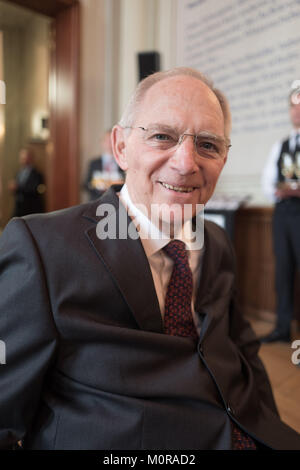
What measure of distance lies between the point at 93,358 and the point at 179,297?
24cm

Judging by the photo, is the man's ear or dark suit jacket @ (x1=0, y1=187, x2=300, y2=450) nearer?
dark suit jacket @ (x1=0, y1=187, x2=300, y2=450)

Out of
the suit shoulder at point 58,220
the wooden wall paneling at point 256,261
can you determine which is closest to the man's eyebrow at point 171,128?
the suit shoulder at point 58,220

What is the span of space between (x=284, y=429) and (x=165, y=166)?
0.67 meters

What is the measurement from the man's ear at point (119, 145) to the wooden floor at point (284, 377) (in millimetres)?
1043

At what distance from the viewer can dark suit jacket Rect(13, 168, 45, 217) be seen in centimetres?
522

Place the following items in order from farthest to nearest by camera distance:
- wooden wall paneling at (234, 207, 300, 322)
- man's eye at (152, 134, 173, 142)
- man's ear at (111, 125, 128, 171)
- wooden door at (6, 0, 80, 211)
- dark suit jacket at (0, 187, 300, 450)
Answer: wooden door at (6, 0, 80, 211) → wooden wall paneling at (234, 207, 300, 322) → man's ear at (111, 125, 128, 171) → man's eye at (152, 134, 173, 142) → dark suit jacket at (0, 187, 300, 450)

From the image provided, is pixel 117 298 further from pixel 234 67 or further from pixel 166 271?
pixel 234 67

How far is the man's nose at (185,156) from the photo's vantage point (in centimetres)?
74

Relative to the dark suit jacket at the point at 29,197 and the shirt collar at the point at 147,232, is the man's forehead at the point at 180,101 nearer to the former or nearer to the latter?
the shirt collar at the point at 147,232

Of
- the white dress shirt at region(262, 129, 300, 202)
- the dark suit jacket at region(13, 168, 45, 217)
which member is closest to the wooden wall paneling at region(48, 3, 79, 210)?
the dark suit jacket at region(13, 168, 45, 217)

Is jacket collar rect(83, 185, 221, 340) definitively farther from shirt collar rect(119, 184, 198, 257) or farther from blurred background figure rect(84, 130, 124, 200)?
blurred background figure rect(84, 130, 124, 200)

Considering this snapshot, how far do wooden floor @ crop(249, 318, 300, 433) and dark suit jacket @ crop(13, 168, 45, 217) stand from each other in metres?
3.77

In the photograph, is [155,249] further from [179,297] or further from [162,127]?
[162,127]
